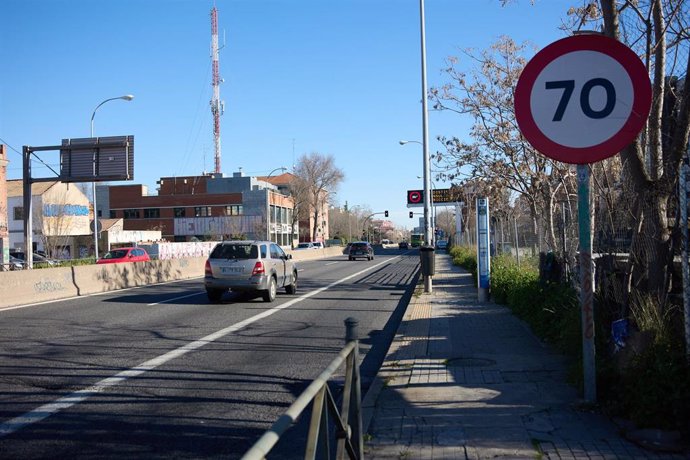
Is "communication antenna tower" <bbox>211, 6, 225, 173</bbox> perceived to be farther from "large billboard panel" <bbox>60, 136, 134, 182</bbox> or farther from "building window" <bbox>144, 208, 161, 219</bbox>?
"large billboard panel" <bbox>60, 136, 134, 182</bbox>

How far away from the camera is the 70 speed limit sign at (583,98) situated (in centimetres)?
455

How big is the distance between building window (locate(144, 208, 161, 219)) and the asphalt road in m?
77.4

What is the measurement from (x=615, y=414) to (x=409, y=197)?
1881 centimetres

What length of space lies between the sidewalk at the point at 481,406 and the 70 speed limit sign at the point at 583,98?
2.08 metres

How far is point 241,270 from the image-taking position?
1594cm

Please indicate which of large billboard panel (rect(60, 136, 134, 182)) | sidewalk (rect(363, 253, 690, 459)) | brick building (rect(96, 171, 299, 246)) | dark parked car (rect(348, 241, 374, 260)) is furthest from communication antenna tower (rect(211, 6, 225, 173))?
sidewalk (rect(363, 253, 690, 459))

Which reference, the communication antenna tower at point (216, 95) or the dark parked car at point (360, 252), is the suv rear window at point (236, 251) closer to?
the dark parked car at point (360, 252)

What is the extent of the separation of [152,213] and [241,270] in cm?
7928

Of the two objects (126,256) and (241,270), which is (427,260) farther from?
(126,256)

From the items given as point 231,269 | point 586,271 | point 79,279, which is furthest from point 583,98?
point 79,279

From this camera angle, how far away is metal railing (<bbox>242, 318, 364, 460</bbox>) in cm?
236

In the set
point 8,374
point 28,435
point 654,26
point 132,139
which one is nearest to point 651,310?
point 654,26

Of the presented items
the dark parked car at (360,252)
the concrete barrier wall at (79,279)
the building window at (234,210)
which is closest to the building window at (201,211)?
the building window at (234,210)

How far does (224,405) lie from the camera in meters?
6.25
